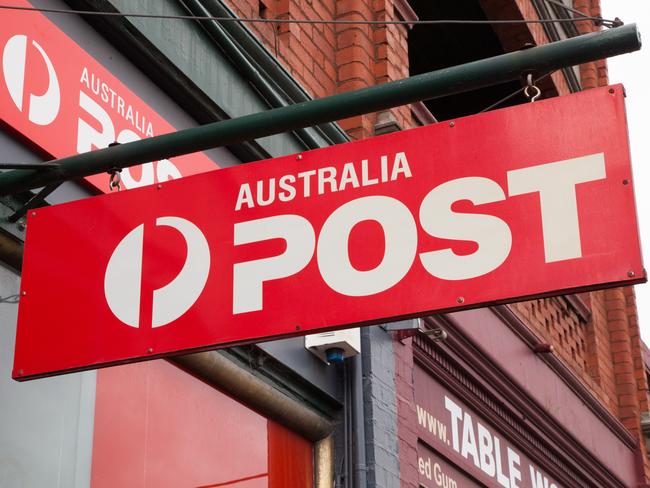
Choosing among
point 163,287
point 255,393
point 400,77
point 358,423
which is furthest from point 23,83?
point 400,77

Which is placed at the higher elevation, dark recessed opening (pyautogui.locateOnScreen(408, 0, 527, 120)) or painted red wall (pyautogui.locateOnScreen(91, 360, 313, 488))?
dark recessed opening (pyautogui.locateOnScreen(408, 0, 527, 120))

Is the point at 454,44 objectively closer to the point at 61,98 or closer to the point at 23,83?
the point at 61,98

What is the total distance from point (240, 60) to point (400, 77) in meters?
2.35

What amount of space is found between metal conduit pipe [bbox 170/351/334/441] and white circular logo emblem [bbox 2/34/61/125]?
1471 millimetres

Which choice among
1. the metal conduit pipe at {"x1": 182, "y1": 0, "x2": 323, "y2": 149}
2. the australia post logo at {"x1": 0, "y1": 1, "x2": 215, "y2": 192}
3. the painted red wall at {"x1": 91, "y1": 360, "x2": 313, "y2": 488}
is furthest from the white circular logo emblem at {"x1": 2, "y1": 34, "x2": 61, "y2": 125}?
the metal conduit pipe at {"x1": 182, "y1": 0, "x2": 323, "y2": 149}

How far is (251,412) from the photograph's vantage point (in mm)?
6953

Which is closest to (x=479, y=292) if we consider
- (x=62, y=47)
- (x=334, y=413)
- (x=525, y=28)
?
(x=62, y=47)

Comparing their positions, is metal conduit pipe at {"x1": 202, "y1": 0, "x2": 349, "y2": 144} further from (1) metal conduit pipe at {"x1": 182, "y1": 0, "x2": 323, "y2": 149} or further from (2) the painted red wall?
(2) the painted red wall

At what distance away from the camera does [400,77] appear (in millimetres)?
9469

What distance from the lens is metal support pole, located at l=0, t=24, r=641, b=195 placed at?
13.4 ft

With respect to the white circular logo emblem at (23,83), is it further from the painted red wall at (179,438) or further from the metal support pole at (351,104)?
the painted red wall at (179,438)

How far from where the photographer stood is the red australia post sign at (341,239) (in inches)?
156

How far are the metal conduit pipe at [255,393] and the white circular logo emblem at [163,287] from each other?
1.91 meters

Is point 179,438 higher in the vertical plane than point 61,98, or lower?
lower
